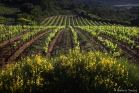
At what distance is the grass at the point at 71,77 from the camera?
9812 millimetres

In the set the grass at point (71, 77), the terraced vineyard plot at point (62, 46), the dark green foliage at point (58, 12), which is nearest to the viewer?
the grass at point (71, 77)

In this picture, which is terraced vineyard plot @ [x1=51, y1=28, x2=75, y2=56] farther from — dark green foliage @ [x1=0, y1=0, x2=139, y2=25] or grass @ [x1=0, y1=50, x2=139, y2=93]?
dark green foliage @ [x1=0, y1=0, x2=139, y2=25]

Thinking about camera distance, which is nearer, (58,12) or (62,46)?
(62,46)

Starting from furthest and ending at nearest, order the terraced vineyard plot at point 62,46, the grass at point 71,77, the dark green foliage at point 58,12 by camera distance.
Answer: the dark green foliage at point 58,12 < the terraced vineyard plot at point 62,46 < the grass at point 71,77

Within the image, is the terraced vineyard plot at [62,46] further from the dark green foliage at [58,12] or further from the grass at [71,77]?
the dark green foliage at [58,12]

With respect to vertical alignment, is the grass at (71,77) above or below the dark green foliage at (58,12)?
above

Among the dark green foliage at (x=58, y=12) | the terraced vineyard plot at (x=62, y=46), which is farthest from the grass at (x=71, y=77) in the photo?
the dark green foliage at (x=58, y=12)

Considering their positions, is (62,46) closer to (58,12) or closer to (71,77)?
(71,77)

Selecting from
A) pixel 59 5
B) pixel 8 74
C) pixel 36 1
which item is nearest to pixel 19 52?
pixel 8 74

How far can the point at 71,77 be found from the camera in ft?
35.1

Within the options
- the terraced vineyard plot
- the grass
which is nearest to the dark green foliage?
the terraced vineyard plot

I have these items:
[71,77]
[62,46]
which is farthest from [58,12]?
[71,77]

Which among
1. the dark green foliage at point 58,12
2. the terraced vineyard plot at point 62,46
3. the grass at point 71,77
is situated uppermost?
the grass at point 71,77

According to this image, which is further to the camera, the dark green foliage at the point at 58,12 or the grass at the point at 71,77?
the dark green foliage at the point at 58,12
